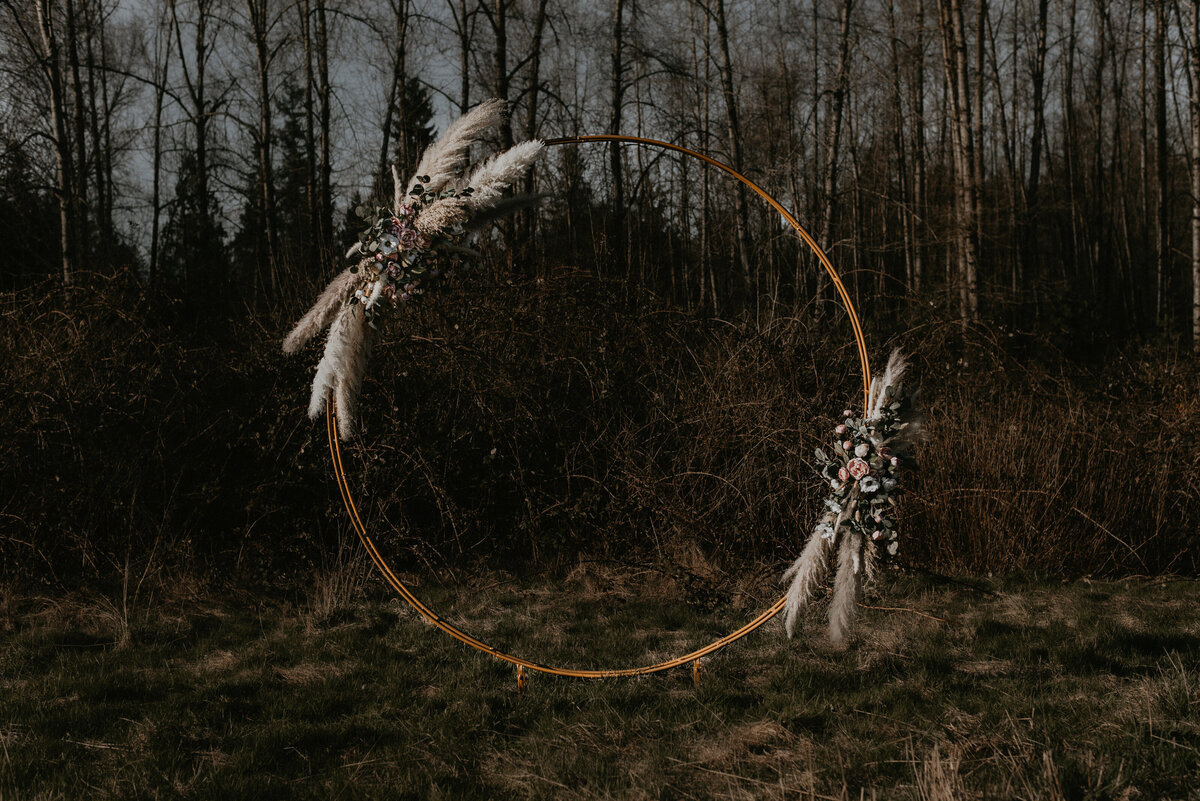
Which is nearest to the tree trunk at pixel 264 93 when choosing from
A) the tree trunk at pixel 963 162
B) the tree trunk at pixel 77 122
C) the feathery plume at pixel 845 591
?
the tree trunk at pixel 77 122

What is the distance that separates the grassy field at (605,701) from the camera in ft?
9.89

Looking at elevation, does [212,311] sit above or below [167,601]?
above

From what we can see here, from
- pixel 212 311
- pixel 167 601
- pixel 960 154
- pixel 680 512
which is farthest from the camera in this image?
pixel 960 154

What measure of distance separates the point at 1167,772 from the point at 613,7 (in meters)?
12.1

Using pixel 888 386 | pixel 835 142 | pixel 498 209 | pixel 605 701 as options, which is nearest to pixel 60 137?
pixel 498 209

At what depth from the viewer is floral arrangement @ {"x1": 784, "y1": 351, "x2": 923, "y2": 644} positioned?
3.42m

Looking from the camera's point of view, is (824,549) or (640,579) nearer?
(824,549)

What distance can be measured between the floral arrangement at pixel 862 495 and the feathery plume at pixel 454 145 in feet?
6.37

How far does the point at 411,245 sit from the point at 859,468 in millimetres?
2123

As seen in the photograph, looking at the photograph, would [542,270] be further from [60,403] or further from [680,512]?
[60,403]

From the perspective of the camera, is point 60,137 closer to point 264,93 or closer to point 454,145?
point 264,93

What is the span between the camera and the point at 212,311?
9133 mm

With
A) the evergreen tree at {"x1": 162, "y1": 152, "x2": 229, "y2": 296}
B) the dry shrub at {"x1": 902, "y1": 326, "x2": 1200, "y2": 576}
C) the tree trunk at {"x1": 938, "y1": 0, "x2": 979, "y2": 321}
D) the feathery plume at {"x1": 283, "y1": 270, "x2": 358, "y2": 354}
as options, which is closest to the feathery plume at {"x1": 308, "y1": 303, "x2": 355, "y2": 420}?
the feathery plume at {"x1": 283, "y1": 270, "x2": 358, "y2": 354}

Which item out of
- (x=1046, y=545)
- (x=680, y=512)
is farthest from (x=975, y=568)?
(x=680, y=512)
